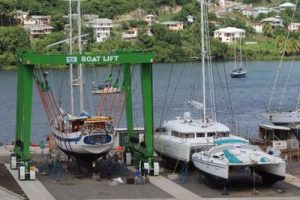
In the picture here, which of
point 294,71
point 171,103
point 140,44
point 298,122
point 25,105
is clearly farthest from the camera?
point 140,44

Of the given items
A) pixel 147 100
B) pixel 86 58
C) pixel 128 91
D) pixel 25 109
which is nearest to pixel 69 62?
pixel 86 58

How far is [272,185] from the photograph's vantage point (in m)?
34.4

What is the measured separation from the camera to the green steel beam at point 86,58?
36.6 meters

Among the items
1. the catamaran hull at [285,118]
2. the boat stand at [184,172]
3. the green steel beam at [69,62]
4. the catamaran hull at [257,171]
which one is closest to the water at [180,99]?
the green steel beam at [69,62]

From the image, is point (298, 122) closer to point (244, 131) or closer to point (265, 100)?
point (244, 131)

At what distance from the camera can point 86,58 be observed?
3728cm

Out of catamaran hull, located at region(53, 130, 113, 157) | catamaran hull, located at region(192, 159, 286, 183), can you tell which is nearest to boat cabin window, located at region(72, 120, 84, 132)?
catamaran hull, located at region(53, 130, 113, 157)

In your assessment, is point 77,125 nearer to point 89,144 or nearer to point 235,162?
point 89,144

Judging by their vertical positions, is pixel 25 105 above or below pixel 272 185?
above

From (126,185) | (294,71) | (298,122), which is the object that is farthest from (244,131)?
(294,71)

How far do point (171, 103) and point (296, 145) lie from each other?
50.6m

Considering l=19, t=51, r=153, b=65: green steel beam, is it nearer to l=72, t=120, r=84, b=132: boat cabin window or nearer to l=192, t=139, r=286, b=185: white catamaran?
l=72, t=120, r=84, b=132: boat cabin window

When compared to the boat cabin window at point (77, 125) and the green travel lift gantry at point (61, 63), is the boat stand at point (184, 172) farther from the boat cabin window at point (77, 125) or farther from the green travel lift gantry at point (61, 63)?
the boat cabin window at point (77, 125)

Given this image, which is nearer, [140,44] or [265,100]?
[265,100]
